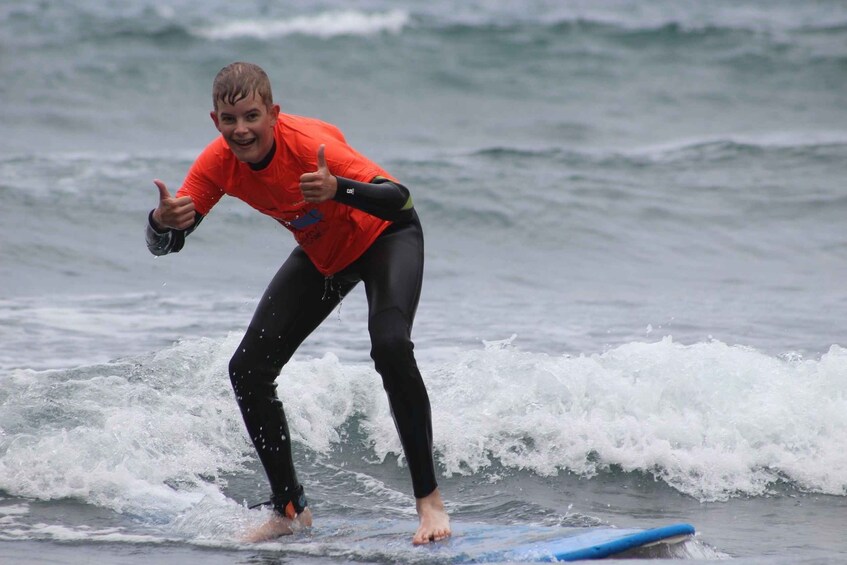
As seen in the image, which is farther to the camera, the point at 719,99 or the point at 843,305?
the point at 719,99

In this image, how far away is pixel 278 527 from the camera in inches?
187

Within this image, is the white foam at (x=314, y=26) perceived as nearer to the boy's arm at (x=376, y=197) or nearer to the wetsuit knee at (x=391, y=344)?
the boy's arm at (x=376, y=197)

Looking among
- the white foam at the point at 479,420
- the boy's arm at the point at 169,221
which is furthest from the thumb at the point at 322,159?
the white foam at the point at 479,420

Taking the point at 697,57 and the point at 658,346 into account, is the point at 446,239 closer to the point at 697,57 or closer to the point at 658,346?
the point at 658,346

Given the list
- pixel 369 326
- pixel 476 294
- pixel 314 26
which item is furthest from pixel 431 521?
pixel 314 26

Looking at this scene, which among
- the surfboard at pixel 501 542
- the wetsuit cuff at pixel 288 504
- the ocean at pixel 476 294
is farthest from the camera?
the ocean at pixel 476 294

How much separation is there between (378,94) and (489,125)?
2.78 m

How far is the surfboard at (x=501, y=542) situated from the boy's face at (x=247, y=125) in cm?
162

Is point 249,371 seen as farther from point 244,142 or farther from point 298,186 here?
point 244,142

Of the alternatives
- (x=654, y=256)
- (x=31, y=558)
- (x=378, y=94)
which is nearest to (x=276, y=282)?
(x=31, y=558)

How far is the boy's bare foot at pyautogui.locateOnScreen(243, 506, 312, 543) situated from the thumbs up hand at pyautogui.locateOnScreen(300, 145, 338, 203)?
4.91ft

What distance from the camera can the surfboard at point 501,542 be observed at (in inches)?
163

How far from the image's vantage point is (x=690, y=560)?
4.14m

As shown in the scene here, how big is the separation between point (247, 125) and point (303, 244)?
60 centimetres
